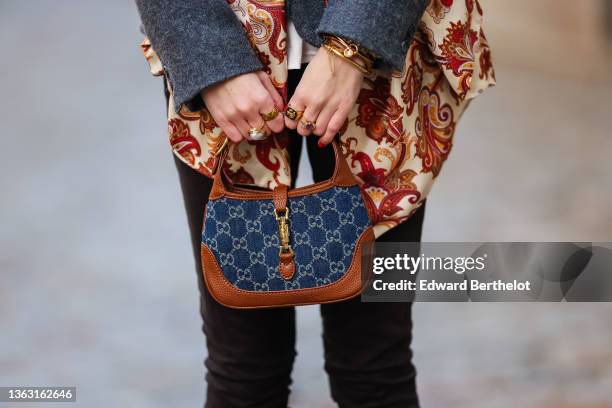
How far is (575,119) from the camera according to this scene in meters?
3.16

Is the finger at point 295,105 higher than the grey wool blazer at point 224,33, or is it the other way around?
the grey wool blazer at point 224,33

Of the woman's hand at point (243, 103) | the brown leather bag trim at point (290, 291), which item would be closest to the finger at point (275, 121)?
the woman's hand at point (243, 103)

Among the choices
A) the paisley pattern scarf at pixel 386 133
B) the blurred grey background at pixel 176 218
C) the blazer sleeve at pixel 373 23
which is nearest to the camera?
the blazer sleeve at pixel 373 23

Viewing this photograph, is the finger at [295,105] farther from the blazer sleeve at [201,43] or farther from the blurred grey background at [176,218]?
the blurred grey background at [176,218]

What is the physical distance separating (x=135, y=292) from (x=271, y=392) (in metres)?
1.09

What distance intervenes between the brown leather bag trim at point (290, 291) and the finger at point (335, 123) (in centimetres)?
12

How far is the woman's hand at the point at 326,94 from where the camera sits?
2.76ft

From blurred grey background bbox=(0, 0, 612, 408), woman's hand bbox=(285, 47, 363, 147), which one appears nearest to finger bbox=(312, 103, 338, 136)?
woman's hand bbox=(285, 47, 363, 147)

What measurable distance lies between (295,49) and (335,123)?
0.10 metres

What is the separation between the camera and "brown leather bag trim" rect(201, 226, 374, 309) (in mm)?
896

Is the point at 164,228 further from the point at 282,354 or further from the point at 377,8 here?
the point at 377,8

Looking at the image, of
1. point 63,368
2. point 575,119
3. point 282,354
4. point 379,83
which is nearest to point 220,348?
point 282,354

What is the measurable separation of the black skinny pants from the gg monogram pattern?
8 centimetres

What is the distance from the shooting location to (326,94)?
0.84 m
